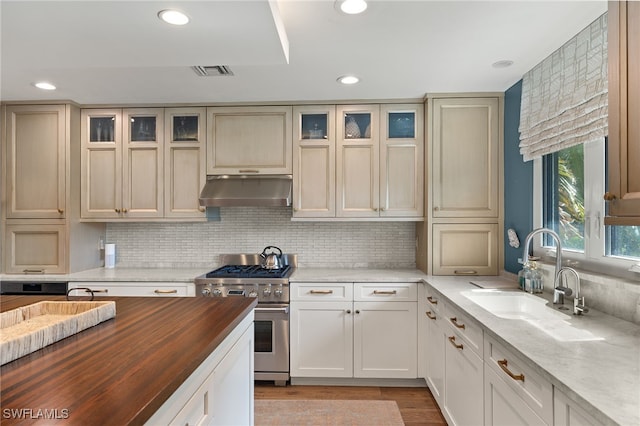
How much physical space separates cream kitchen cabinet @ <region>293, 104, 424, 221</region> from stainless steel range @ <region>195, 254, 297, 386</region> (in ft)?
2.22

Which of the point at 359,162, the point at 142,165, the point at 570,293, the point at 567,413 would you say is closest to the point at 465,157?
the point at 359,162

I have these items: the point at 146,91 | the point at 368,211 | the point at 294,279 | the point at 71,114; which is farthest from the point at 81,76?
the point at 368,211

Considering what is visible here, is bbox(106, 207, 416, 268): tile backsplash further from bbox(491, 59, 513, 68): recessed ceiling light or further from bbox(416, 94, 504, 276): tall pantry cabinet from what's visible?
bbox(491, 59, 513, 68): recessed ceiling light

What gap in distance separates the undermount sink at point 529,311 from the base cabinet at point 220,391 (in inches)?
51.3

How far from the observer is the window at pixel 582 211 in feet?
6.18

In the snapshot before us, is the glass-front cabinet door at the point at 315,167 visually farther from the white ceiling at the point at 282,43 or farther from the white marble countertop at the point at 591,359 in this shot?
the white marble countertop at the point at 591,359

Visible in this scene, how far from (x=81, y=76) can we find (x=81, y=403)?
256cm

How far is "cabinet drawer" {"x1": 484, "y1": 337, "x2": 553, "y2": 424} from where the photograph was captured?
119 cm

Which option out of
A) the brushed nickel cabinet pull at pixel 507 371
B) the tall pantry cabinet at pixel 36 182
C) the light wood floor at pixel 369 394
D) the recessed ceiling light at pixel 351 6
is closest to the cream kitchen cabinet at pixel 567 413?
the brushed nickel cabinet pull at pixel 507 371

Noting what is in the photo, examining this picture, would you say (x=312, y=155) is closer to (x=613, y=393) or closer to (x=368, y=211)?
(x=368, y=211)

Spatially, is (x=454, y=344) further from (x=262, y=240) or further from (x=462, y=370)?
(x=262, y=240)

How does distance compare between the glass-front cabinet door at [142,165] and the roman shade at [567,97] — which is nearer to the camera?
the roman shade at [567,97]

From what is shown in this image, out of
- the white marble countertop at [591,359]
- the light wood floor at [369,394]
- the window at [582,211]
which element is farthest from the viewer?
the light wood floor at [369,394]

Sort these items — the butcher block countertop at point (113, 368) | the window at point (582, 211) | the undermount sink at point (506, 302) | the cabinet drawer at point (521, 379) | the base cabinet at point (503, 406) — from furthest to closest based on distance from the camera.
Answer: the undermount sink at point (506, 302) < the window at point (582, 211) < the base cabinet at point (503, 406) < the cabinet drawer at point (521, 379) < the butcher block countertop at point (113, 368)
